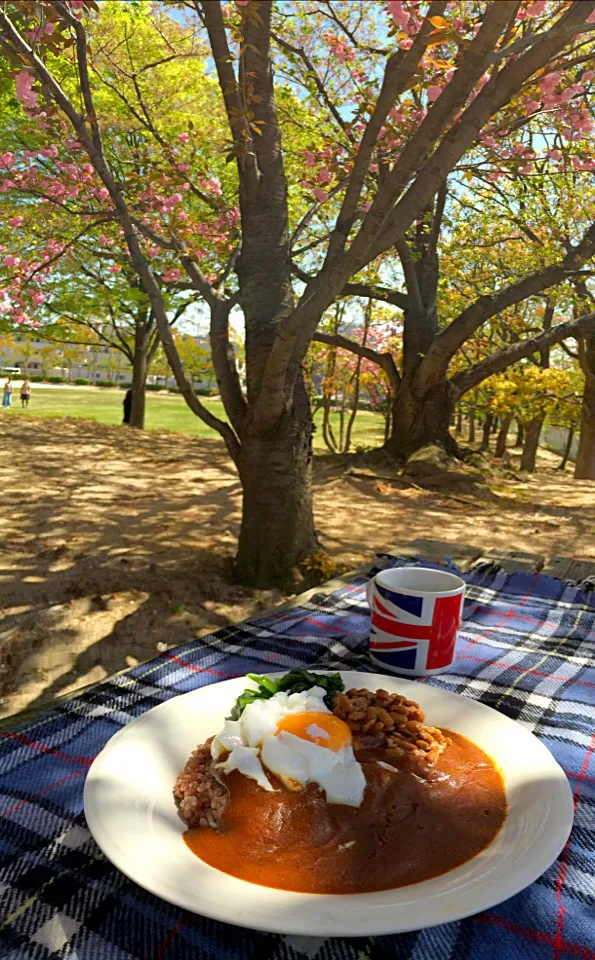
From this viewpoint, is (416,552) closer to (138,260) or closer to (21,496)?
(138,260)

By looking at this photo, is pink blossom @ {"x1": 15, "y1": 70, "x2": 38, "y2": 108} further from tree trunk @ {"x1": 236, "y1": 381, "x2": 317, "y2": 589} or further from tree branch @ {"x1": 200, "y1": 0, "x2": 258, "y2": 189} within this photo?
tree trunk @ {"x1": 236, "y1": 381, "x2": 317, "y2": 589}

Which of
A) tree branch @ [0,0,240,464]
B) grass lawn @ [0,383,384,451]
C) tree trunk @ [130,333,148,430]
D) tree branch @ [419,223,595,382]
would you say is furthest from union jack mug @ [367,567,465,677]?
grass lawn @ [0,383,384,451]

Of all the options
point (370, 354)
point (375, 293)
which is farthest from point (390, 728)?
point (370, 354)

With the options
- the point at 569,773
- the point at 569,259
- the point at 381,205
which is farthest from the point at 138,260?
the point at 569,259

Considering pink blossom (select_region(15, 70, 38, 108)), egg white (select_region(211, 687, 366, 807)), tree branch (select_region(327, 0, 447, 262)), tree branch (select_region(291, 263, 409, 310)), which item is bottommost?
egg white (select_region(211, 687, 366, 807))

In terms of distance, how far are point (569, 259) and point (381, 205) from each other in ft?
21.3

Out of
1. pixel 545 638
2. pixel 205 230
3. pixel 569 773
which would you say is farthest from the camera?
pixel 205 230

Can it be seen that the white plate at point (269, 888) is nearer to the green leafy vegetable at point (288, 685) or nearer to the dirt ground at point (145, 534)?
the green leafy vegetable at point (288, 685)

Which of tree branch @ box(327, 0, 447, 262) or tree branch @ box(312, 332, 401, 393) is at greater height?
tree branch @ box(327, 0, 447, 262)

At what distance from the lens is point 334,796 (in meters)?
0.88

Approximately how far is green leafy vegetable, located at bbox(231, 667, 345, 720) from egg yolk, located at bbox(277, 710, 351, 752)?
7 centimetres

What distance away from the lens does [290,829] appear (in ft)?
2.72

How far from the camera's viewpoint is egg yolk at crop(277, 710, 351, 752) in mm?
939

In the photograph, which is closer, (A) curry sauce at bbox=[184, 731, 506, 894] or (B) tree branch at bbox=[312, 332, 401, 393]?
(A) curry sauce at bbox=[184, 731, 506, 894]
